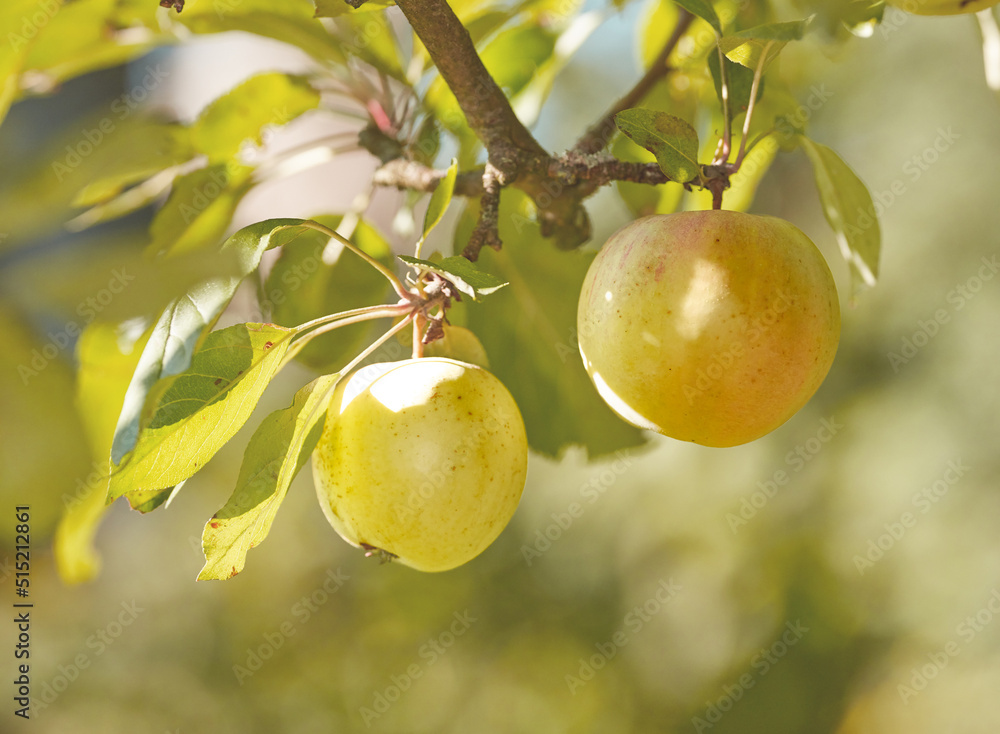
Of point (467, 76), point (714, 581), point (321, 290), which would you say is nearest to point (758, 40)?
point (467, 76)

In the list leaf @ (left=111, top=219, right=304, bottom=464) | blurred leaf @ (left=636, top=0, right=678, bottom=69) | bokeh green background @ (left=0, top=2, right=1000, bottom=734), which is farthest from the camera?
bokeh green background @ (left=0, top=2, right=1000, bottom=734)

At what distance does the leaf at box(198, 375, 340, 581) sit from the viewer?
393 millimetres

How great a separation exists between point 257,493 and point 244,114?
16.9 inches

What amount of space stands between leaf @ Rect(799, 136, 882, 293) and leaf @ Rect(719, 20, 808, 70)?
0.37ft

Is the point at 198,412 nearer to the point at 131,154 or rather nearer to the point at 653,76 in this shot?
the point at 131,154

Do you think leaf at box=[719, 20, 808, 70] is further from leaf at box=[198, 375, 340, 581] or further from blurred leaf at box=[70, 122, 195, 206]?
blurred leaf at box=[70, 122, 195, 206]

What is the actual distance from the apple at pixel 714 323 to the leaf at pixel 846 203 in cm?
12

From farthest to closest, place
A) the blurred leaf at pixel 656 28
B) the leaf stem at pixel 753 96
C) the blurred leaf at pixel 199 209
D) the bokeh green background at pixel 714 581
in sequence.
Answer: the bokeh green background at pixel 714 581, the blurred leaf at pixel 656 28, the blurred leaf at pixel 199 209, the leaf stem at pixel 753 96

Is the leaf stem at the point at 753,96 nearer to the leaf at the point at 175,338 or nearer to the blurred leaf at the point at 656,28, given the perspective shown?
the leaf at the point at 175,338

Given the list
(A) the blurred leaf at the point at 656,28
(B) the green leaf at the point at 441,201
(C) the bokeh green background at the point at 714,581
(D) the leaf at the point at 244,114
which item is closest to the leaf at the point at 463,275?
(B) the green leaf at the point at 441,201

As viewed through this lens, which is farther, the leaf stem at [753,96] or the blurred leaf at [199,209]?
the blurred leaf at [199,209]

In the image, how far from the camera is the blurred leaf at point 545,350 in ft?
2.14

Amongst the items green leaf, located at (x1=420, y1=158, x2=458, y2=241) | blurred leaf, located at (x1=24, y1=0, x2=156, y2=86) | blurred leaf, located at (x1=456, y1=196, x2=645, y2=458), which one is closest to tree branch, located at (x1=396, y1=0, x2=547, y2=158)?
green leaf, located at (x1=420, y1=158, x2=458, y2=241)

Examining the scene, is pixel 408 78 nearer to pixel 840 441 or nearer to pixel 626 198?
pixel 626 198
